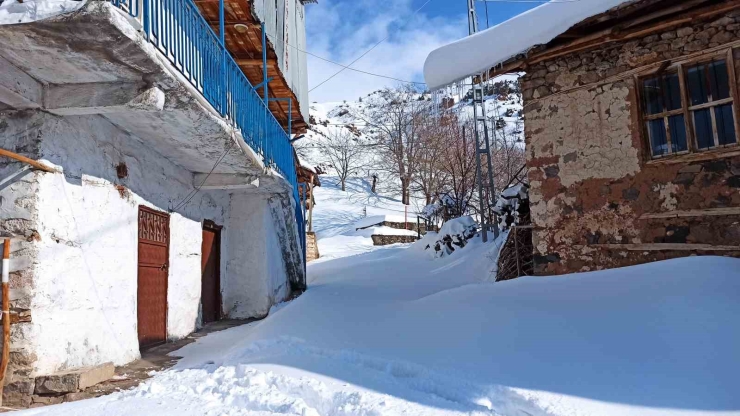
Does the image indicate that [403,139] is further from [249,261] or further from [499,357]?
[499,357]

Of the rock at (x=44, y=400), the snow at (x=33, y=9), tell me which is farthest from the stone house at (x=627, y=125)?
the rock at (x=44, y=400)

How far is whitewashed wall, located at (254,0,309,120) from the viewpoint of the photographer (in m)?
10.3

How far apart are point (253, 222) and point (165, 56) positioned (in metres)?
5.60

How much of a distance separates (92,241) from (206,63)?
2.33 metres

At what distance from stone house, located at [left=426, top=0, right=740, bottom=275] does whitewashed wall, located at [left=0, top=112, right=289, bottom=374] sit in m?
4.45

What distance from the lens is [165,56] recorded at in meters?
4.45

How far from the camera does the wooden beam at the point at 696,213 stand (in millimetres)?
5348

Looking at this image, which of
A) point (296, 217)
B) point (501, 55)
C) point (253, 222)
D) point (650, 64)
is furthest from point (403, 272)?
point (650, 64)

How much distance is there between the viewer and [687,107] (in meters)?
5.78

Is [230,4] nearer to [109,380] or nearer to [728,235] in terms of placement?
[109,380]

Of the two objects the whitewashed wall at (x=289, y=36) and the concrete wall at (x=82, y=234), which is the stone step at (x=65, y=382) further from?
the whitewashed wall at (x=289, y=36)

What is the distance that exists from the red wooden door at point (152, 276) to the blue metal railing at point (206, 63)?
5.46ft

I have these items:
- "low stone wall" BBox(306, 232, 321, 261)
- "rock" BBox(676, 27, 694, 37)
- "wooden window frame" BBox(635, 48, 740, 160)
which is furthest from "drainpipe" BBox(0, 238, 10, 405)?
"low stone wall" BBox(306, 232, 321, 261)

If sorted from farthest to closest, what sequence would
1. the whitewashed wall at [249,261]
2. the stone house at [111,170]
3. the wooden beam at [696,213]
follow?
the whitewashed wall at [249,261] < the wooden beam at [696,213] < the stone house at [111,170]
